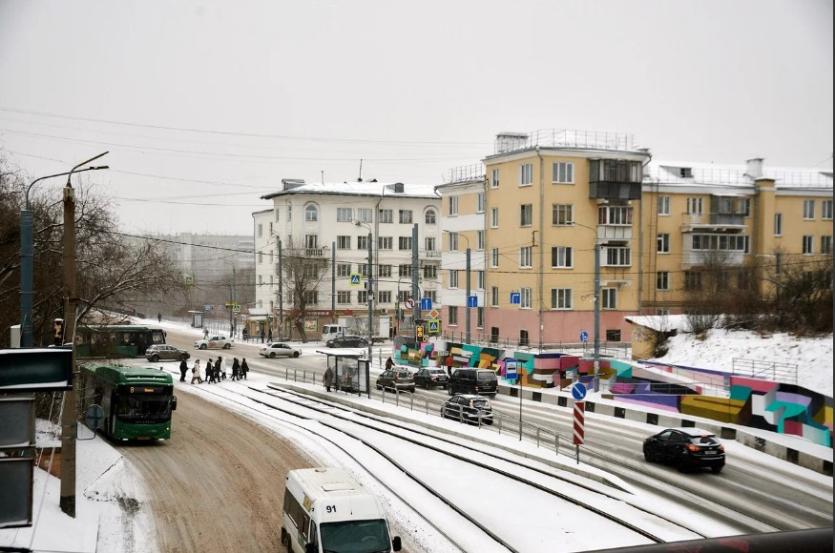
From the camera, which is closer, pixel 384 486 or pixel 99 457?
pixel 384 486

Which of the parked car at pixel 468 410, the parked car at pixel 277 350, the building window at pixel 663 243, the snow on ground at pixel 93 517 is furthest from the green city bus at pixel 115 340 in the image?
the building window at pixel 663 243

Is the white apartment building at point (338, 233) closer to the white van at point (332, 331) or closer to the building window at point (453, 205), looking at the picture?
the building window at point (453, 205)

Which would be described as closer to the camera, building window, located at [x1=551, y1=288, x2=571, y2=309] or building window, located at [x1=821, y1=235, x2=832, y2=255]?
building window, located at [x1=821, y1=235, x2=832, y2=255]

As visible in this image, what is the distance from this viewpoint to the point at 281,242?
52.9 feet

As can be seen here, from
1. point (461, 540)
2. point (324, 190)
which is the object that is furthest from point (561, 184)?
point (461, 540)

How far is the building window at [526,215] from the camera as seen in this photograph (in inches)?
835

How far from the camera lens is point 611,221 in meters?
21.3

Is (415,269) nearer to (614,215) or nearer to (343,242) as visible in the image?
(343,242)

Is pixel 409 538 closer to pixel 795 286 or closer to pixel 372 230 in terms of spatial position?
pixel 372 230

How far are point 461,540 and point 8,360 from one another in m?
6.53

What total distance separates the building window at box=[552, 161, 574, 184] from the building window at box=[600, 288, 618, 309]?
4.02m

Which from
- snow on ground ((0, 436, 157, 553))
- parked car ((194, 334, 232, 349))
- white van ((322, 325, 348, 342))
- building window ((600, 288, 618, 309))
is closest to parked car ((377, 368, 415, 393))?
white van ((322, 325, 348, 342))

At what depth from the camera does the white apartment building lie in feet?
52.9

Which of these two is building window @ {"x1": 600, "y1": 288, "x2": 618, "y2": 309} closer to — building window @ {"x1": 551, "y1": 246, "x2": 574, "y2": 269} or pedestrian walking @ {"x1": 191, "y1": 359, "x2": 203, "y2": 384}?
building window @ {"x1": 551, "y1": 246, "x2": 574, "y2": 269}
